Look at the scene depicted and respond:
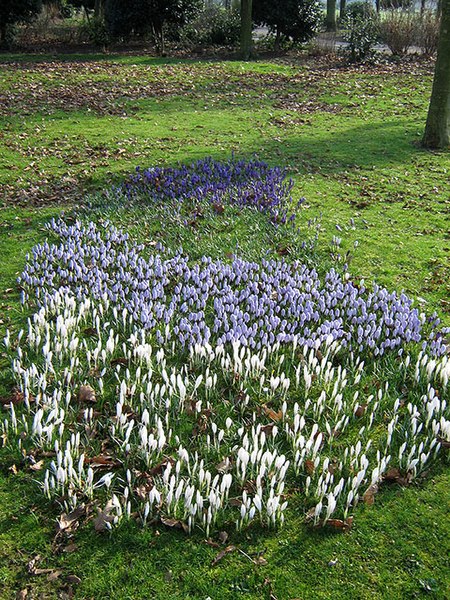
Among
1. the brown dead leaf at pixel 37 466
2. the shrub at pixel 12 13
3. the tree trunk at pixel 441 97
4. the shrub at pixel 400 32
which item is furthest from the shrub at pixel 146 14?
the brown dead leaf at pixel 37 466

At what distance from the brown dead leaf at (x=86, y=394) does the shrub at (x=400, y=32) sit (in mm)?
22459

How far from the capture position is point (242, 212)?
29.5 ft

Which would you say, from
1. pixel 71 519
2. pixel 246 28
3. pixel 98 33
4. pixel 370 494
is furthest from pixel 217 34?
pixel 71 519

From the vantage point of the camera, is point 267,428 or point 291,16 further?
point 291,16

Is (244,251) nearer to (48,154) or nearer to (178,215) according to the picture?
(178,215)

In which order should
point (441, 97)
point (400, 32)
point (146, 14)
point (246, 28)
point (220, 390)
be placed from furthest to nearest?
point (146, 14), point (400, 32), point (246, 28), point (441, 97), point (220, 390)

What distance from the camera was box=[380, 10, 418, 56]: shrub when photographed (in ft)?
75.3

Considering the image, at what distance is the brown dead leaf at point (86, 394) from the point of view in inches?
192

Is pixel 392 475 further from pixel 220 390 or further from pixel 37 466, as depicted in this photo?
pixel 37 466

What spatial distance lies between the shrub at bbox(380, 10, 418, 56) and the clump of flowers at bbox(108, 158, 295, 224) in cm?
1563

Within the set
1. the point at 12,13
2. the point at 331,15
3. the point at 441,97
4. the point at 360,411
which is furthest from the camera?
the point at 331,15

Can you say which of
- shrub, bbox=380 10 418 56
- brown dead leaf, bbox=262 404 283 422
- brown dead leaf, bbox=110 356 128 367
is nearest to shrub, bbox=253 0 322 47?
shrub, bbox=380 10 418 56

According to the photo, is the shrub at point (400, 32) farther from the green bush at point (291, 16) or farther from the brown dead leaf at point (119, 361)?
the brown dead leaf at point (119, 361)

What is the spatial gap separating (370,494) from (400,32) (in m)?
22.9
